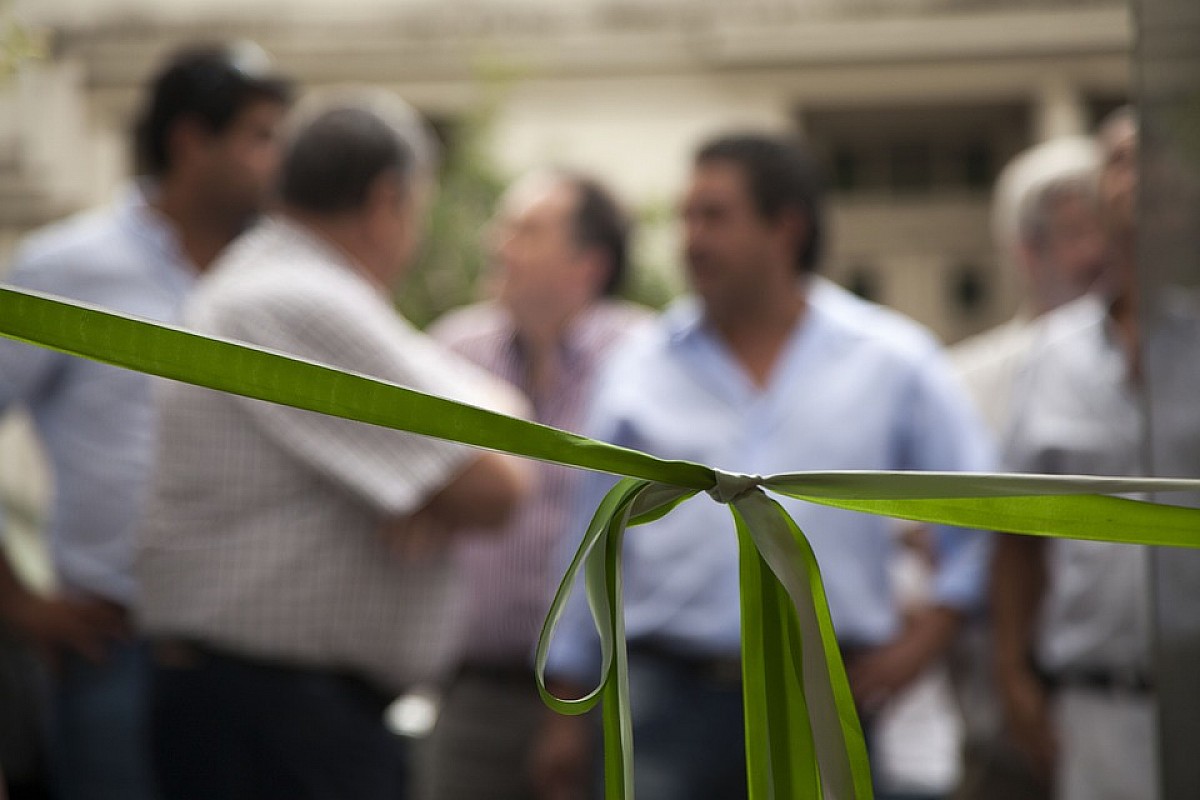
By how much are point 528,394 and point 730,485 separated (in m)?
2.92

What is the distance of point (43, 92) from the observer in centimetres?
1134

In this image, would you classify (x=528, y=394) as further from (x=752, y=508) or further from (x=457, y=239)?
(x=457, y=239)

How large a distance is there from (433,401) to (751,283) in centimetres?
229

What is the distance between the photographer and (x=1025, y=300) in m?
3.91

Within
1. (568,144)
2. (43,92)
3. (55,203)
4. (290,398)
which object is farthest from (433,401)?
(568,144)

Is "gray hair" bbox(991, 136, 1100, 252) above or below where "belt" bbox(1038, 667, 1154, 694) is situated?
above

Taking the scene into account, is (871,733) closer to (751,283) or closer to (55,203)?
(751,283)

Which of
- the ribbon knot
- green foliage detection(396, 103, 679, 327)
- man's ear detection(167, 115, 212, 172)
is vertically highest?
green foliage detection(396, 103, 679, 327)

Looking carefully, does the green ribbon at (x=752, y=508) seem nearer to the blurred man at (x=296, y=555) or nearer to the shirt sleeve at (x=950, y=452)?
the blurred man at (x=296, y=555)

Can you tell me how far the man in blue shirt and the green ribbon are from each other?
1.77 meters

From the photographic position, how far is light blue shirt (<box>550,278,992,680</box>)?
112 inches

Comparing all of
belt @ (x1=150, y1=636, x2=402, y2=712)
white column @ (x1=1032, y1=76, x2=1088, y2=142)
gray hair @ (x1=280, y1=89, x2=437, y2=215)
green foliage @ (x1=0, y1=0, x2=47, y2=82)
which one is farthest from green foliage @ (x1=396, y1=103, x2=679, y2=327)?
green foliage @ (x1=0, y1=0, x2=47, y2=82)

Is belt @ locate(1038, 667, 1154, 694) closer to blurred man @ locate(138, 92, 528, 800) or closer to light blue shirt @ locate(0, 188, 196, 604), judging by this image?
blurred man @ locate(138, 92, 528, 800)

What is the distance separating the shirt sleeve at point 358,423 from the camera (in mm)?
2381
